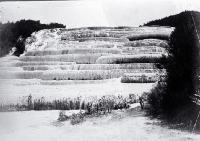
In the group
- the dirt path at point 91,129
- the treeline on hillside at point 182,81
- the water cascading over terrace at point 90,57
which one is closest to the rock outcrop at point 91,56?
the water cascading over terrace at point 90,57

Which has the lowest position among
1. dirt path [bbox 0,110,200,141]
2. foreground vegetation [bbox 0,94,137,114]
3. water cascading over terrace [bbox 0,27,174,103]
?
dirt path [bbox 0,110,200,141]

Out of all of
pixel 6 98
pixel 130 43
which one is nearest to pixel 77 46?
pixel 130 43

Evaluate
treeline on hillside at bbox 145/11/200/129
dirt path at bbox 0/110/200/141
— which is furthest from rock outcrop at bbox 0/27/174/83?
dirt path at bbox 0/110/200/141

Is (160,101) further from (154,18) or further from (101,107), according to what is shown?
(154,18)

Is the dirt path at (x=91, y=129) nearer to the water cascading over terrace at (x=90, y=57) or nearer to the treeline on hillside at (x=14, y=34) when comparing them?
the water cascading over terrace at (x=90, y=57)

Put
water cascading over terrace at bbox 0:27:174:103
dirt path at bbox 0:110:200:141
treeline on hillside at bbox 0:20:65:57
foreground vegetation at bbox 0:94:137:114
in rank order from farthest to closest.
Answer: water cascading over terrace at bbox 0:27:174:103 → treeline on hillside at bbox 0:20:65:57 → foreground vegetation at bbox 0:94:137:114 → dirt path at bbox 0:110:200:141

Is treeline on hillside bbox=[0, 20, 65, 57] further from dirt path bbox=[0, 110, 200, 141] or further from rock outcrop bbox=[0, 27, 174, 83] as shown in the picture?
dirt path bbox=[0, 110, 200, 141]
